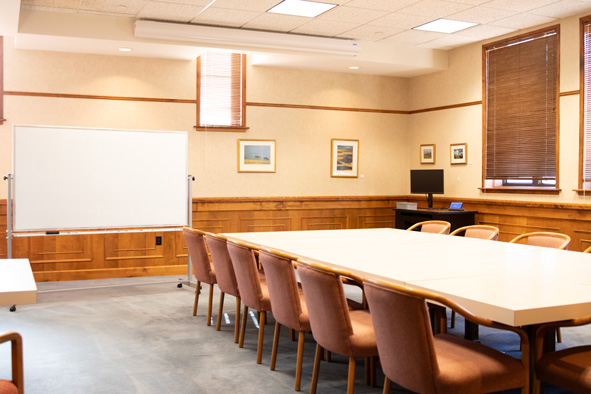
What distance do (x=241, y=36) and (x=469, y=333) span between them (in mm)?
4621

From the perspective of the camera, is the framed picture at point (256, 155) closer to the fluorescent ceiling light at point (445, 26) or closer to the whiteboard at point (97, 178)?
the whiteboard at point (97, 178)

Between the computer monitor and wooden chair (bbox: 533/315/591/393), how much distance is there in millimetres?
5689

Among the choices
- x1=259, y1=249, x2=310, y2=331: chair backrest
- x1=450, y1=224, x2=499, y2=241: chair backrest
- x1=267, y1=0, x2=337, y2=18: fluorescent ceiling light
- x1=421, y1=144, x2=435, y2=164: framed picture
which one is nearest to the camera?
x1=259, y1=249, x2=310, y2=331: chair backrest

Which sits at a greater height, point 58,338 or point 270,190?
point 270,190

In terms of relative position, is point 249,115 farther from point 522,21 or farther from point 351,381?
point 351,381

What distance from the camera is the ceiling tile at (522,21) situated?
269 inches

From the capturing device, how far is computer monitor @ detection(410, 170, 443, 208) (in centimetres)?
837

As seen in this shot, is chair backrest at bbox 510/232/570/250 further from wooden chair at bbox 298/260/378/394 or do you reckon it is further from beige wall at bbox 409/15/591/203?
wooden chair at bbox 298/260/378/394

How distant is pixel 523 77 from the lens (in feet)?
24.2

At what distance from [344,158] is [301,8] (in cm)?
291

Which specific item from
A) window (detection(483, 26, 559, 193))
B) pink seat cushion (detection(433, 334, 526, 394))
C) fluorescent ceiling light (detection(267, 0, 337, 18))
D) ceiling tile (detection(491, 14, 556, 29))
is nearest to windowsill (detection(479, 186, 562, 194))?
window (detection(483, 26, 559, 193))

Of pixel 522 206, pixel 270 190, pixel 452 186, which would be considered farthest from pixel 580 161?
pixel 270 190

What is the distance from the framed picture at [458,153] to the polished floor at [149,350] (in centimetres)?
347

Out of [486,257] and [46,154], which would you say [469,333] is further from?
[46,154]
